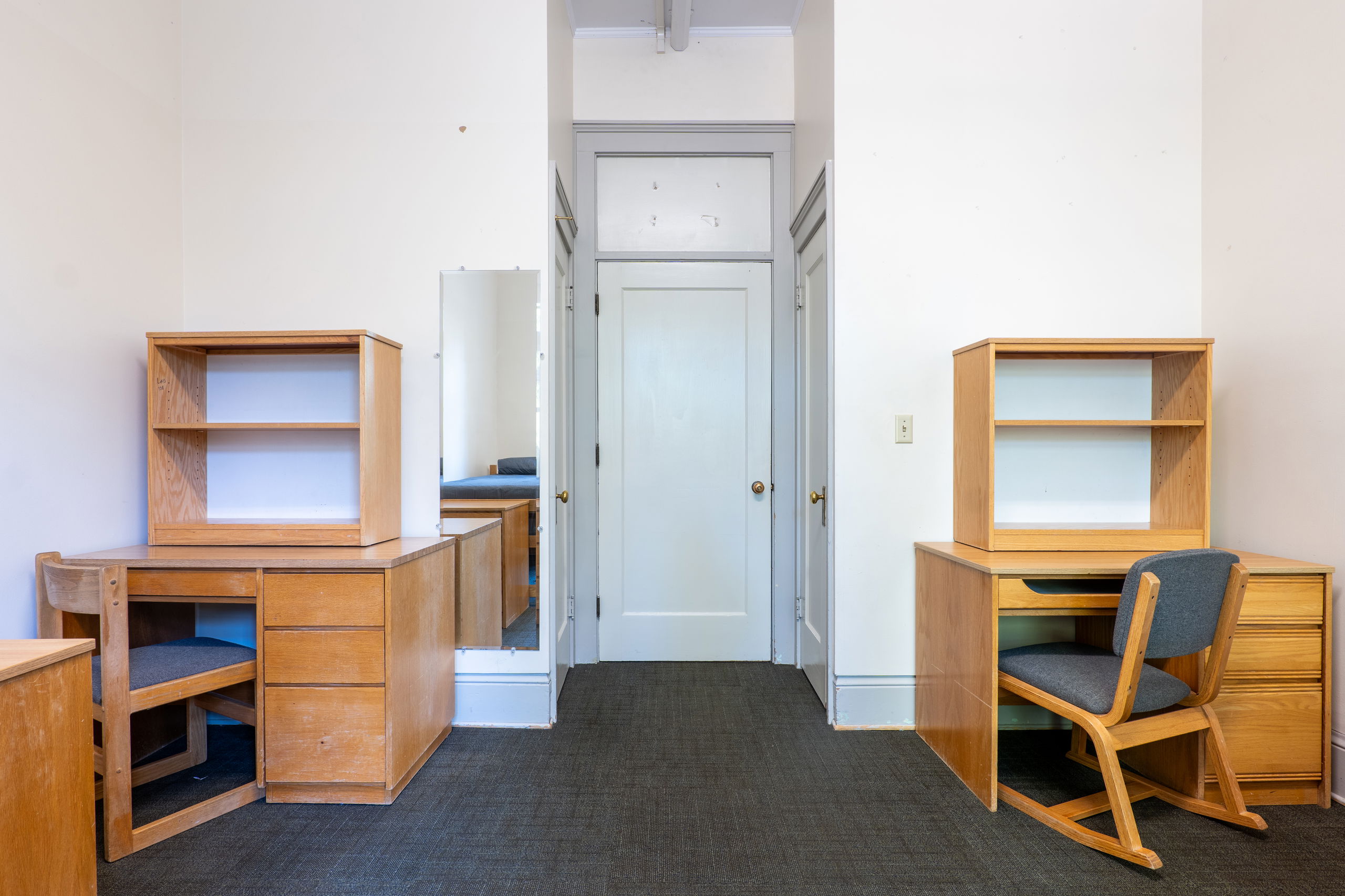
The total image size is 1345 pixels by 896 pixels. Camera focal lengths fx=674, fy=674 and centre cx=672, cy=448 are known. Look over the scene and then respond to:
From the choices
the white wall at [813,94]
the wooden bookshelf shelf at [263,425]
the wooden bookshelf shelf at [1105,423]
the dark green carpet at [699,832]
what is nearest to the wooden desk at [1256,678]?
the dark green carpet at [699,832]

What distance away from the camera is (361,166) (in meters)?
2.64

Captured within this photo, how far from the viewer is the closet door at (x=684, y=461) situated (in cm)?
335

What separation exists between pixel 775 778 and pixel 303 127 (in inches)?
117

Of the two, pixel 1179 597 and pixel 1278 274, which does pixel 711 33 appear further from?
pixel 1179 597

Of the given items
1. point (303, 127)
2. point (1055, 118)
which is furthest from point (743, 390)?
point (303, 127)

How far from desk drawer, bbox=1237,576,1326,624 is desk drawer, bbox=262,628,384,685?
2.63 m

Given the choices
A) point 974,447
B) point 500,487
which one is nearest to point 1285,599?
point 974,447

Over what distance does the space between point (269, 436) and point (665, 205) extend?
2066mm

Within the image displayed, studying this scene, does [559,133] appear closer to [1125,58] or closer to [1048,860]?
[1125,58]

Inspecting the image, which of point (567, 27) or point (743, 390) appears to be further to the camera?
point (743, 390)

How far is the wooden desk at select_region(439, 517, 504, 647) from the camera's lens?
2.61 m

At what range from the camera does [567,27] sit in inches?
123

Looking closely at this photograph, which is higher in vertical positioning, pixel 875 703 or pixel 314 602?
pixel 314 602

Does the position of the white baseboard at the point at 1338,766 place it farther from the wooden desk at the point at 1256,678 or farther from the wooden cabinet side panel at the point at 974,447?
the wooden cabinet side panel at the point at 974,447
